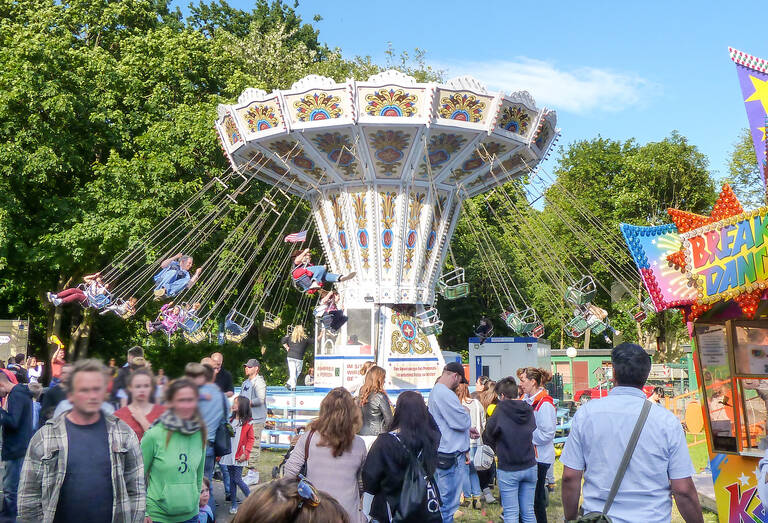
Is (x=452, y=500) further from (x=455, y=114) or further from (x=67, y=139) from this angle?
(x=67, y=139)

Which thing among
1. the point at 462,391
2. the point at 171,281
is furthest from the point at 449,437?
the point at 171,281

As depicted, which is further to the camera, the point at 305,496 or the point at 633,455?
the point at 633,455

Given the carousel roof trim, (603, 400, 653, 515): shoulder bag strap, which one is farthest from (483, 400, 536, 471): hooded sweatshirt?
the carousel roof trim

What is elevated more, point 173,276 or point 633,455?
point 173,276

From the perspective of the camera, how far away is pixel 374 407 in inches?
256

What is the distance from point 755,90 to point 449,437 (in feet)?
14.0

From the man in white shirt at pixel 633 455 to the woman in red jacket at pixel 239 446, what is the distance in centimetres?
548

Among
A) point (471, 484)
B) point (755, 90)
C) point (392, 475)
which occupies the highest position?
point (755, 90)

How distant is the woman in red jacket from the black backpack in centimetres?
445

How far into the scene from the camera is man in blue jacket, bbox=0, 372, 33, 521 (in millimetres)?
7609

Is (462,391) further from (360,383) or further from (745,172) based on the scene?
(745,172)

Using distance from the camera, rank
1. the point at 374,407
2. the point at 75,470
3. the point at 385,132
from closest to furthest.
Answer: the point at 75,470, the point at 374,407, the point at 385,132

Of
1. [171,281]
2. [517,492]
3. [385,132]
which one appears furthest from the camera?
[385,132]

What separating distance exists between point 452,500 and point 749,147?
3038cm
